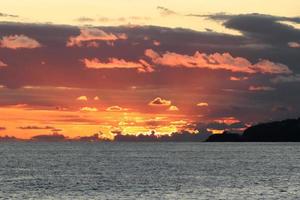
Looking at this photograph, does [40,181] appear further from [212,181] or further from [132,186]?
[212,181]

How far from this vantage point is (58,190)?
116875 millimetres

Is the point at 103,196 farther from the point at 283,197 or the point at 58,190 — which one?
the point at 283,197

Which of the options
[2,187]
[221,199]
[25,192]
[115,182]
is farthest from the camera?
[115,182]

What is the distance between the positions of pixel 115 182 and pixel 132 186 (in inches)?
427

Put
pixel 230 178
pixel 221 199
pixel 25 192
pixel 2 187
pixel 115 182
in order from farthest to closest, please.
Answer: pixel 230 178 → pixel 115 182 → pixel 2 187 → pixel 25 192 → pixel 221 199

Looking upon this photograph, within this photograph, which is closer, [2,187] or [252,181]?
[2,187]

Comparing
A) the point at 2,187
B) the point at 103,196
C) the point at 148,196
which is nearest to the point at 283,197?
the point at 148,196

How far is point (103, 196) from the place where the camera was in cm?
10669

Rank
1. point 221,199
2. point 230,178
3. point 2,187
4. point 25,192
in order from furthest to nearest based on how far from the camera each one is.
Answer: point 230,178, point 2,187, point 25,192, point 221,199

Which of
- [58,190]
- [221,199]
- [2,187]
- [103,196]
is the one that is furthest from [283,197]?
[2,187]

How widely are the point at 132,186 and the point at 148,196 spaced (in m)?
17.7

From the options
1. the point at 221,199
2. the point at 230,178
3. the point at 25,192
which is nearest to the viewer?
the point at 221,199

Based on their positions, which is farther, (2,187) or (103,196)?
(2,187)

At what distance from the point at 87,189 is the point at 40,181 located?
23179 millimetres
